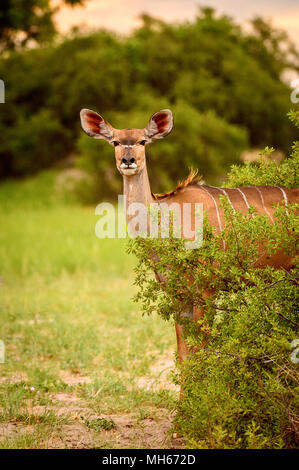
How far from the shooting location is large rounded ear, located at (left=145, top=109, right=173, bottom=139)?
4.59m

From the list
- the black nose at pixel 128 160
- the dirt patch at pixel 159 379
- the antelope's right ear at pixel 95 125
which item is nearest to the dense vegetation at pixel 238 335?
the black nose at pixel 128 160

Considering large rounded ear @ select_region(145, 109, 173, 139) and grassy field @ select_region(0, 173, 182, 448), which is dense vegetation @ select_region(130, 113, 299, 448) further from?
large rounded ear @ select_region(145, 109, 173, 139)

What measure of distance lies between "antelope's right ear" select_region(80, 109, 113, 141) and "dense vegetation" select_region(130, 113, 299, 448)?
123 centimetres

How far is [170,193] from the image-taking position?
448 centimetres

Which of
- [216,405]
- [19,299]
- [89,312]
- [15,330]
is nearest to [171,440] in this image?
[216,405]

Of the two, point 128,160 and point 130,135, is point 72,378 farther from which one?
point 130,135

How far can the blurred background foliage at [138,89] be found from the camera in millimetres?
22125

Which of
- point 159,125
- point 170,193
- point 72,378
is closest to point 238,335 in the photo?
point 170,193

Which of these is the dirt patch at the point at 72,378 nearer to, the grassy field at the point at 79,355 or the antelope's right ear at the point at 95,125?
the grassy field at the point at 79,355

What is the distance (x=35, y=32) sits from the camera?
16.6 meters

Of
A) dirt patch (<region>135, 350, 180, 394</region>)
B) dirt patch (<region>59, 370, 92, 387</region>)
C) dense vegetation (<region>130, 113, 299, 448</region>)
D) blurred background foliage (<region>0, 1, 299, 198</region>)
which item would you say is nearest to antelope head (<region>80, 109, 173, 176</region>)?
dense vegetation (<region>130, 113, 299, 448</region>)

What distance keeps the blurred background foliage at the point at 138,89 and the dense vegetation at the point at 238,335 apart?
16.2 metres

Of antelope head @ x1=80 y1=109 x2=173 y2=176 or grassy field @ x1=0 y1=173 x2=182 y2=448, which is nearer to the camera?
grassy field @ x1=0 y1=173 x2=182 y2=448

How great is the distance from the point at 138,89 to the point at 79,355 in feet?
58.3
